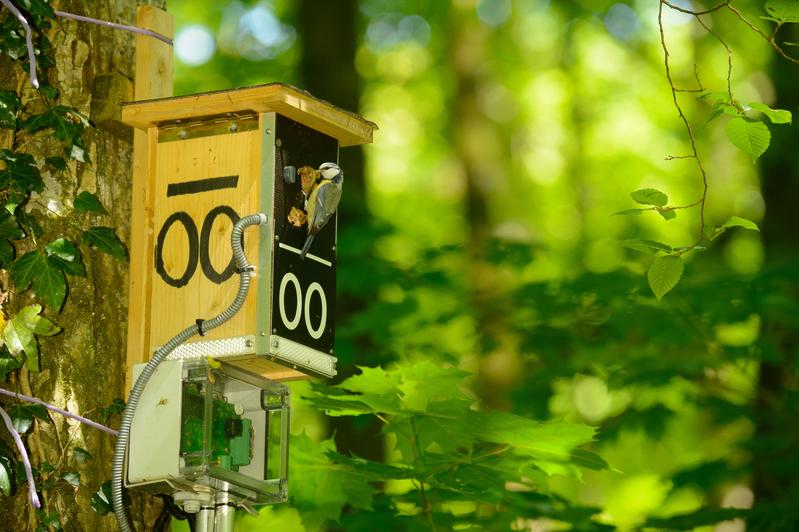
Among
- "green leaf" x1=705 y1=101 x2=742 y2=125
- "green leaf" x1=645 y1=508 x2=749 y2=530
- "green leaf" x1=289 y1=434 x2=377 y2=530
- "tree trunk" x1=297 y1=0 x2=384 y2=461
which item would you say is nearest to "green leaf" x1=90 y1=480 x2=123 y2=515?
"green leaf" x1=289 y1=434 x2=377 y2=530

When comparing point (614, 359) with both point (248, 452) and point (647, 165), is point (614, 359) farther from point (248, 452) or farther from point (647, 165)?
point (647, 165)

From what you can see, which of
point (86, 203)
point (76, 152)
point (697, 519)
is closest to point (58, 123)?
point (76, 152)

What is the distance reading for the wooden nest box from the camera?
8.73 ft

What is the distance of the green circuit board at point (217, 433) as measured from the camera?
8.38 ft

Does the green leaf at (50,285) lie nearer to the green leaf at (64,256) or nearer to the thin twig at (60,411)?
the green leaf at (64,256)

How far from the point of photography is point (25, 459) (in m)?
2.57

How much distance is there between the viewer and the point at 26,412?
263 cm

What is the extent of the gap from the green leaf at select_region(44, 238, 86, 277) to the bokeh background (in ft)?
3.38

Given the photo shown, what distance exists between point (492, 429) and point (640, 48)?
11362 mm

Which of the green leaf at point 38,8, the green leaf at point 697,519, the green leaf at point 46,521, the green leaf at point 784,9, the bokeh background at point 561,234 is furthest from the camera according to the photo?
the bokeh background at point 561,234

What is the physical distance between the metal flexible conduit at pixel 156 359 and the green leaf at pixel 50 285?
300 mm

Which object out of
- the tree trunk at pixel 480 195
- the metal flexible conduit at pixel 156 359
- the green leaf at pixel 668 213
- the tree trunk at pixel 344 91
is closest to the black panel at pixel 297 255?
the metal flexible conduit at pixel 156 359

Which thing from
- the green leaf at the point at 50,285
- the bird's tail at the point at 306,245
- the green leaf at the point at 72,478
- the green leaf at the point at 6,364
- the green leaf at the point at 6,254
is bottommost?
the green leaf at the point at 72,478

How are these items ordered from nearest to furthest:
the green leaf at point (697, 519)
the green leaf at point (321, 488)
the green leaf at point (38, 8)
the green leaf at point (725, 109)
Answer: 1. the green leaf at point (725, 109)
2. the green leaf at point (38, 8)
3. the green leaf at point (321, 488)
4. the green leaf at point (697, 519)
